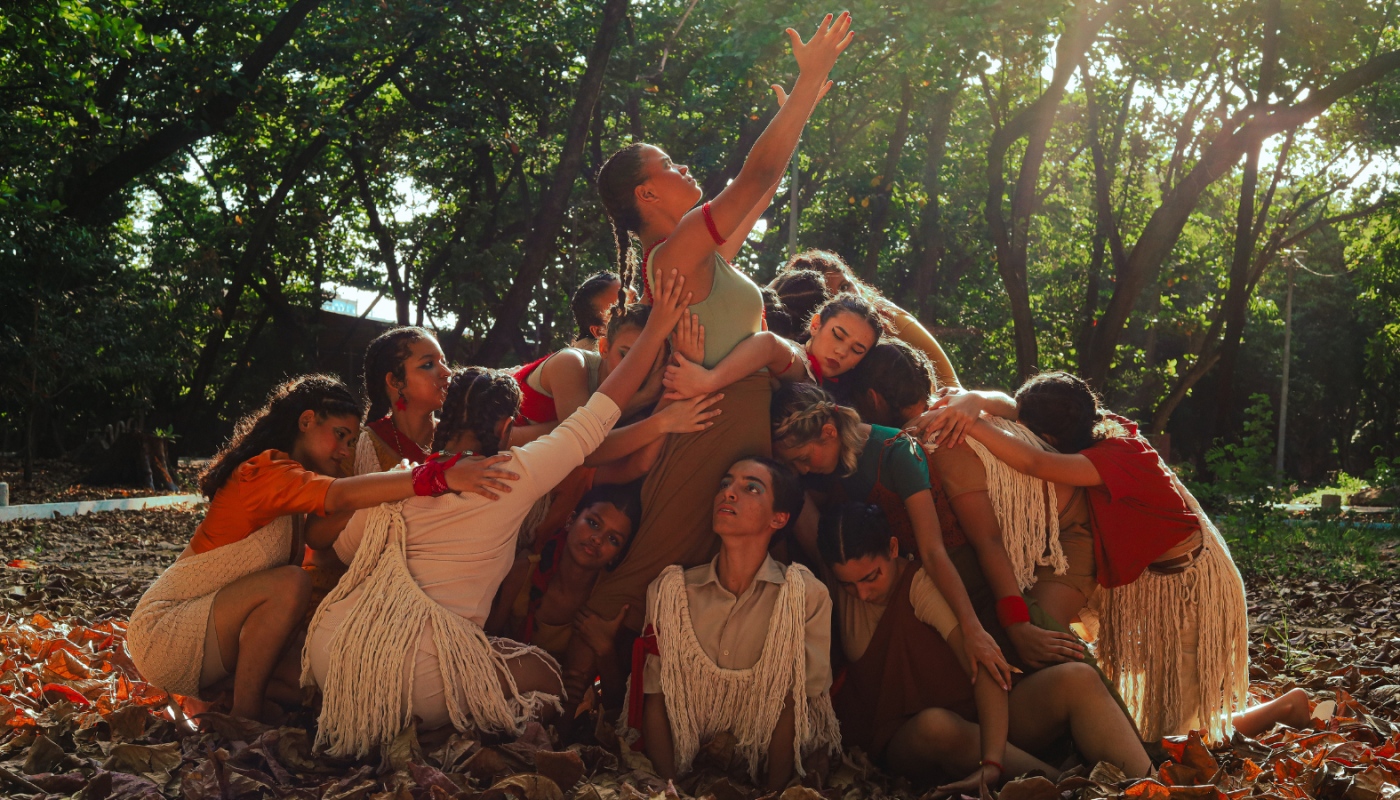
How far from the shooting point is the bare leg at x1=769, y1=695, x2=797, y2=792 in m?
3.16

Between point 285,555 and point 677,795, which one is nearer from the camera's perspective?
point 677,795

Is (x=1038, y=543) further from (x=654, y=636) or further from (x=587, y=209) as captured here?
(x=587, y=209)

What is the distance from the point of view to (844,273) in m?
4.94

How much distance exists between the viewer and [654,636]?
11.0 ft

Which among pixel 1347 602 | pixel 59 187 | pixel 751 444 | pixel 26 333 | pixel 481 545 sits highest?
pixel 59 187

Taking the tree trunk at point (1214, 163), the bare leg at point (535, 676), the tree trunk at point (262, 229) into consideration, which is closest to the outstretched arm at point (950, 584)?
the bare leg at point (535, 676)

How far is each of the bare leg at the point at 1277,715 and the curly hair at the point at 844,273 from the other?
2006mm

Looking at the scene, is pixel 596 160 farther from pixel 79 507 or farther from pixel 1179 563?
pixel 1179 563

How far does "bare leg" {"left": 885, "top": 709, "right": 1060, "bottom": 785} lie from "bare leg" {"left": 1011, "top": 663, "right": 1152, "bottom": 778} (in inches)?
3.6

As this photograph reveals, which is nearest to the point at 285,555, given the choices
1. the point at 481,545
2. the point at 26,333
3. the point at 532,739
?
the point at 481,545

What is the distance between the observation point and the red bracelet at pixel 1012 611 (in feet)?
10.8

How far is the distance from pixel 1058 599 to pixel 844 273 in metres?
1.96

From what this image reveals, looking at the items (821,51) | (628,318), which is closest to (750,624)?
(628,318)

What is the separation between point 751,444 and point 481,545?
3.29 ft
